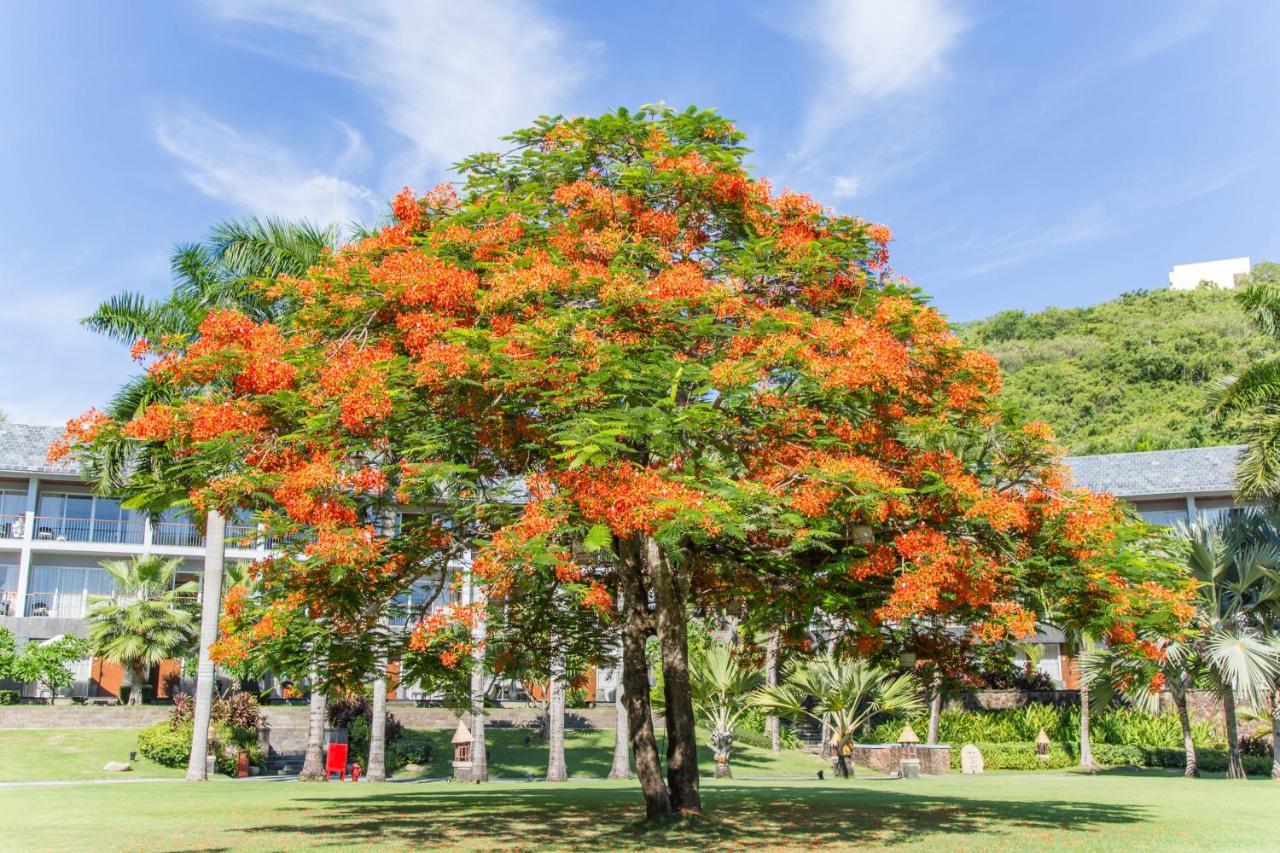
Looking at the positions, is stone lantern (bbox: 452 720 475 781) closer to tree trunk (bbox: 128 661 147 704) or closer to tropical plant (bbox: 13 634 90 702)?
tree trunk (bbox: 128 661 147 704)

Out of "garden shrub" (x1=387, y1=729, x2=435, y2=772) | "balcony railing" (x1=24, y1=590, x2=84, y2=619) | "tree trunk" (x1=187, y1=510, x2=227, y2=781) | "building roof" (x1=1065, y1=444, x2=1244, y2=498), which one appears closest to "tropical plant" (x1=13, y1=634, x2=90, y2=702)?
"balcony railing" (x1=24, y1=590, x2=84, y2=619)

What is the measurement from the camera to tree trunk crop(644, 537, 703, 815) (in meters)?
15.6

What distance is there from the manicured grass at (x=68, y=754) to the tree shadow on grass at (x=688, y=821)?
31.6 ft

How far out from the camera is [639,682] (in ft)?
53.7

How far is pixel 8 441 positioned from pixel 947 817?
4026 cm

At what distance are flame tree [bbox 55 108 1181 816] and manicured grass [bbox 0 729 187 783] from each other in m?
16.2

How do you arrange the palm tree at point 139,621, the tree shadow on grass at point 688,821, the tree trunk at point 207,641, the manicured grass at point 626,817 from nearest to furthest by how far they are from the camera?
the manicured grass at point 626,817 → the tree shadow on grass at point 688,821 → the tree trunk at point 207,641 → the palm tree at point 139,621

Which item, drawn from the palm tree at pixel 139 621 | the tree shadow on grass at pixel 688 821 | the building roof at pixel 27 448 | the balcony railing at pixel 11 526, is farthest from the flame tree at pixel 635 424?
the balcony railing at pixel 11 526

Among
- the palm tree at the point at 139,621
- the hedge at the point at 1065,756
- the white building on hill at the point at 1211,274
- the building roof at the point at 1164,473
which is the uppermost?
the white building on hill at the point at 1211,274

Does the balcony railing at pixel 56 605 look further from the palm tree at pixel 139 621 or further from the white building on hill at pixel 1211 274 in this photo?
the white building on hill at pixel 1211 274

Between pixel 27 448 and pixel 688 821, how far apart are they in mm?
37659

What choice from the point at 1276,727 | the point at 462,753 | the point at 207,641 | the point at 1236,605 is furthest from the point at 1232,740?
the point at 207,641

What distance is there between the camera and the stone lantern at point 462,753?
28812mm

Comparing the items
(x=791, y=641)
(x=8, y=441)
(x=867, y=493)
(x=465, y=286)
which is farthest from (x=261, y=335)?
(x=8, y=441)
